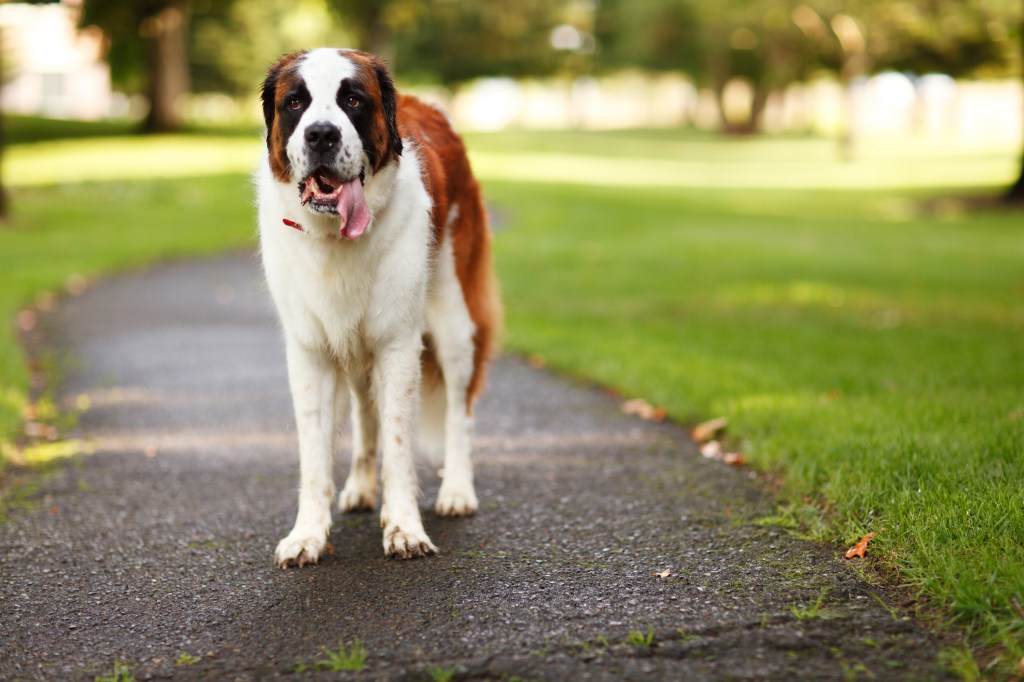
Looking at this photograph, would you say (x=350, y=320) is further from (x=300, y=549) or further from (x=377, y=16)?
(x=377, y=16)

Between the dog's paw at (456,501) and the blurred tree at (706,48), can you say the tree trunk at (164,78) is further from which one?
the dog's paw at (456,501)

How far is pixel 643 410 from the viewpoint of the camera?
6398 millimetres

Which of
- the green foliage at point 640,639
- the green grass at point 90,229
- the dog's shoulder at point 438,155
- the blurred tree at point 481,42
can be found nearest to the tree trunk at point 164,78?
the green grass at point 90,229

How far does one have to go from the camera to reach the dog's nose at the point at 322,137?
11.6 ft

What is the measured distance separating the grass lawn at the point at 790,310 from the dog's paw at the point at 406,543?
1415 millimetres

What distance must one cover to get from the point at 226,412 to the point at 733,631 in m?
4.20

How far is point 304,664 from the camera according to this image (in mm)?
3072

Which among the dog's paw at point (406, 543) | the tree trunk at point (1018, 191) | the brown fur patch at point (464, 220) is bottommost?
the tree trunk at point (1018, 191)

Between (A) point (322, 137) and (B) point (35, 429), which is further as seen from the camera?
(B) point (35, 429)

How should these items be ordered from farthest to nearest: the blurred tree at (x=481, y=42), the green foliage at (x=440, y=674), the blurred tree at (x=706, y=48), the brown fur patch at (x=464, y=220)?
1. the blurred tree at (x=481, y=42)
2. the blurred tree at (x=706, y=48)
3. the brown fur patch at (x=464, y=220)
4. the green foliage at (x=440, y=674)

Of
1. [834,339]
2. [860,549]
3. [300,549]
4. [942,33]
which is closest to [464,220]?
[300,549]

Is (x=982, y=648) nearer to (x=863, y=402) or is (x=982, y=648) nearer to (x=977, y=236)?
(x=863, y=402)

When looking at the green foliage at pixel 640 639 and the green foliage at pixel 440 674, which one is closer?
the green foliage at pixel 440 674

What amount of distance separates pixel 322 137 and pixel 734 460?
2.68 meters
